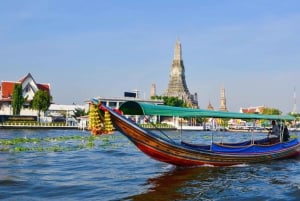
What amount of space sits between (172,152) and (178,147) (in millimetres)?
262

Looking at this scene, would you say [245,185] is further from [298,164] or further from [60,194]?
[298,164]

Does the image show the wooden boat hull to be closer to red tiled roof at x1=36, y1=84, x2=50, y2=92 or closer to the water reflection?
the water reflection

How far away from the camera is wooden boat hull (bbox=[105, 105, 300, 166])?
474 inches

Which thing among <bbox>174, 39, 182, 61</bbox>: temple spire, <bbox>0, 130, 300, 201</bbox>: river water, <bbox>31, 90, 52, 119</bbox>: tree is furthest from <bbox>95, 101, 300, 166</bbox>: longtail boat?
<bbox>174, 39, 182, 61</bbox>: temple spire

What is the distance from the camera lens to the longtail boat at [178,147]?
12.1 meters

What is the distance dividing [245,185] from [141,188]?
3.19 metres

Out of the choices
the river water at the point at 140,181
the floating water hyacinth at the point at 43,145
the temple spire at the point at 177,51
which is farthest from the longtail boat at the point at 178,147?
the temple spire at the point at 177,51

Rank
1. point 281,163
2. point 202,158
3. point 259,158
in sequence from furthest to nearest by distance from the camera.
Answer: point 281,163 < point 259,158 < point 202,158

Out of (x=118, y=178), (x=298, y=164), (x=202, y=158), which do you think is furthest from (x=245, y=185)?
(x=298, y=164)

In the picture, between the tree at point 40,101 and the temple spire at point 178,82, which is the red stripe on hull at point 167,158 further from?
the temple spire at point 178,82

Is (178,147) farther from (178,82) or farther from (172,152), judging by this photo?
(178,82)

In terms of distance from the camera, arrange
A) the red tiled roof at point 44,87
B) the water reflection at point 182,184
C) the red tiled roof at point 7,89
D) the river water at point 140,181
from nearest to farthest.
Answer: the water reflection at point 182,184 → the river water at point 140,181 → the red tiled roof at point 7,89 → the red tiled roof at point 44,87

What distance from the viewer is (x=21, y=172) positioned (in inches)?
525

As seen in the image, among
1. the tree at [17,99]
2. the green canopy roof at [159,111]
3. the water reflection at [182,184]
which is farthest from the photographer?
the tree at [17,99]
